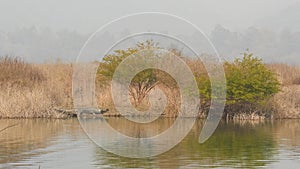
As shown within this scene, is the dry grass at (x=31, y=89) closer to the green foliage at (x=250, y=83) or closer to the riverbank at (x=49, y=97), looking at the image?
the riverbank at (x=49, y=97)

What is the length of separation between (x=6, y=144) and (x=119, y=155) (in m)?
4.31

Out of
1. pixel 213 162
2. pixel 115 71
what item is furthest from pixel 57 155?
pixel 115 71

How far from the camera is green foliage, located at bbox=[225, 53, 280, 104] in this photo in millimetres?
31281

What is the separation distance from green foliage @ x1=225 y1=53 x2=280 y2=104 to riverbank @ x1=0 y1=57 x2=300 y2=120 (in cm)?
84

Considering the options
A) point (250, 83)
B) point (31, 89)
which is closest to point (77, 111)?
point (31, 89)

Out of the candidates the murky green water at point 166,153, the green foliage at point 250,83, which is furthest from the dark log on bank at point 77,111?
the green foliage at point 250,83

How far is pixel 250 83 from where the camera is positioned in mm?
31406

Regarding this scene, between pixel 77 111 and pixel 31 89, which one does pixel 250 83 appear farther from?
pixel 31 89

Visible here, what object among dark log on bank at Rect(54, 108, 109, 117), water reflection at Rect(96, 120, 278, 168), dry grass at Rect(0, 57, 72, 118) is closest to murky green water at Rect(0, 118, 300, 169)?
water reflection at Rect(96, 120, 278, 168)

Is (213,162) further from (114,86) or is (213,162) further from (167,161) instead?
(114,86)

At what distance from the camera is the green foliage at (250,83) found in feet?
103

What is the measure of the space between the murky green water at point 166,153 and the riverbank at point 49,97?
4.23 m

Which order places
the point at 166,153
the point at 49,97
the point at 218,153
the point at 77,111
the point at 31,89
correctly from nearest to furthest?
the point at 218,153 < the point at 166,153 < the point at 49,97 < the point at 77,111 < the point at 31,89

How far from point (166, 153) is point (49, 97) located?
49.8ft
